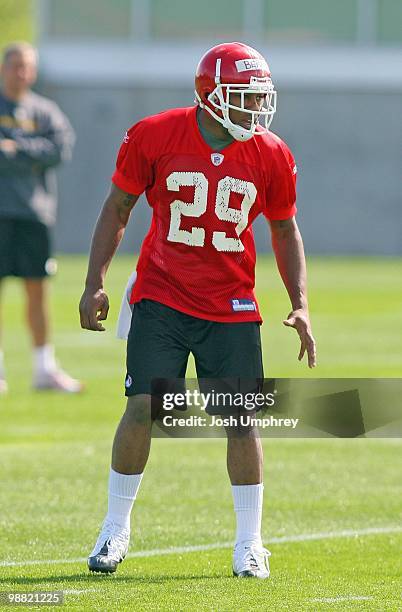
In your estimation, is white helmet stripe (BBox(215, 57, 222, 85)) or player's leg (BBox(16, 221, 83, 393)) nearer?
white helmet stripe (BBox(215, 57, 222, 85))

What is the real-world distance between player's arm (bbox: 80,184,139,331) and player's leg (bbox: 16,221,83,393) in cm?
549

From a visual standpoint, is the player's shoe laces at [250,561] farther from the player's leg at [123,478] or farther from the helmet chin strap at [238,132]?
the helmet chin strap at [238,132]

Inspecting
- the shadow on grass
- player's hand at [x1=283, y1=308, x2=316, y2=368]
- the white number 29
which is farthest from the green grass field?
the white number 29

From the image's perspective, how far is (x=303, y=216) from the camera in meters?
33.8

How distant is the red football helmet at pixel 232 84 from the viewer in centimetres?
559

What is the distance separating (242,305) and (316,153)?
93.7 feet

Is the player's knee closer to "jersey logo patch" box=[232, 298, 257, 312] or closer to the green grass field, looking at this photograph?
"jersey logo patch" box=[232, 298, 257, 312]

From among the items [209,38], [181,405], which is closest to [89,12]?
[209,38]

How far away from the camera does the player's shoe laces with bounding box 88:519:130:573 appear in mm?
5570

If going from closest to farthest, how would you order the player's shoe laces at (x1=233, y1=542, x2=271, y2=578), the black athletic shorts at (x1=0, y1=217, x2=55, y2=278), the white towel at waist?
the player's shoe laces at (x1=233, y1=542, x2=271, y2=578), the white towel at waist, the black athletic shorts at (x1=0, y1=217, x2=55, y2=278)

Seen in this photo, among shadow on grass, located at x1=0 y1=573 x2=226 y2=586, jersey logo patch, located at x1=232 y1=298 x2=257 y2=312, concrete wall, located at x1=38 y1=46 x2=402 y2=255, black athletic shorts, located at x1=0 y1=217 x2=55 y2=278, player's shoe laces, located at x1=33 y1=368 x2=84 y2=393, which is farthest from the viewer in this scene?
concrete wall, located at x1=38 y1=46 x2=402 y2=255

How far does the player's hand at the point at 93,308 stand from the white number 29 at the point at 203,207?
0.37m

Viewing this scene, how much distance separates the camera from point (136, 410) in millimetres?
5629

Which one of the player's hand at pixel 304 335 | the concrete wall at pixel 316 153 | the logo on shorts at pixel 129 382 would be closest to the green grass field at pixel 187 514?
the logo on shorts at pixel 129 382
